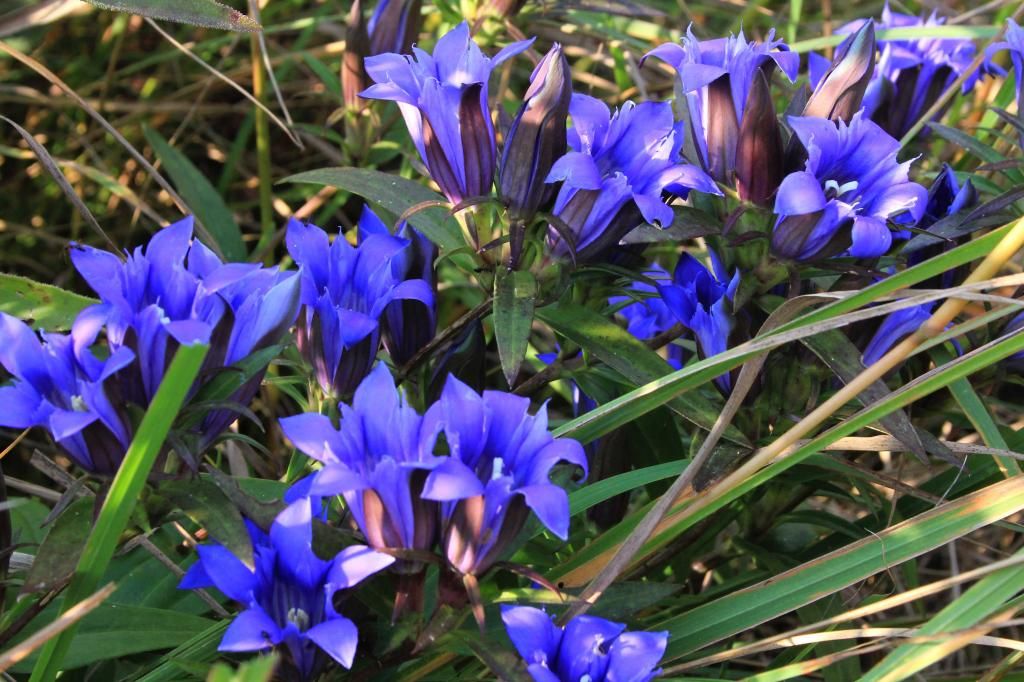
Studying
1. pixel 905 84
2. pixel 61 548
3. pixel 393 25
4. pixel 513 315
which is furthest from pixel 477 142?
pixel 905 84

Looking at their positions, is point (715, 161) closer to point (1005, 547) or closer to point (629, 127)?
point (629, 127)

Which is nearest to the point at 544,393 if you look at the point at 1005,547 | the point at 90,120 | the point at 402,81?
the point at 402,81

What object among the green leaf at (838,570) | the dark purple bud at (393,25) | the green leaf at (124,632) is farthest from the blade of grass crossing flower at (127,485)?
the dark purple bud at (393,25)

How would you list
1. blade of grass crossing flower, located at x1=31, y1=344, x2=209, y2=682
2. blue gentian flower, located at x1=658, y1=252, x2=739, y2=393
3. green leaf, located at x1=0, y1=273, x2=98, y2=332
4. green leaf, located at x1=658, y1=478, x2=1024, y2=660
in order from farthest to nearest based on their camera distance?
green leaf, located at x1=0, y1=273, x2=98, y2=332 < blue gentian flower, located at x1=658, y1=252, x2=739, y2=393 < green leaf, located at x1=658, y1=478, x2=1024, y2=660 < blade of grass crossing flower, located at x1=31, y1=344, x2=209, y2=682

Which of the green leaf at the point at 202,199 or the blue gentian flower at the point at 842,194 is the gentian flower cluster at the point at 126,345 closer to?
the blue gentian flower at the point at 842,194

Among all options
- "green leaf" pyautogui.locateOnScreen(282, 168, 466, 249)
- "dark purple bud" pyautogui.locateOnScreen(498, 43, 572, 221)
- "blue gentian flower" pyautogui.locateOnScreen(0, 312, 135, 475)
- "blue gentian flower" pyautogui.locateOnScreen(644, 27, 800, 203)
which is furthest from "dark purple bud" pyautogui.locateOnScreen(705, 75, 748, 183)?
"blue gentian flower" pyautogui.locateOnScreen(0, 312, 135, 475)

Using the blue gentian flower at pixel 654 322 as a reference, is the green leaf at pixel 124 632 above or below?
below

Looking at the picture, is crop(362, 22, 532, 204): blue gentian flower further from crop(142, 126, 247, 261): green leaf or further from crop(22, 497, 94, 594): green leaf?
crop(142, 126, 247, 261): green leaf

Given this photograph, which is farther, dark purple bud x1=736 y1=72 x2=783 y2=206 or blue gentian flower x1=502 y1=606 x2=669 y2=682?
dark purple bud x1=736 y1=72 x2=783 y2=206
